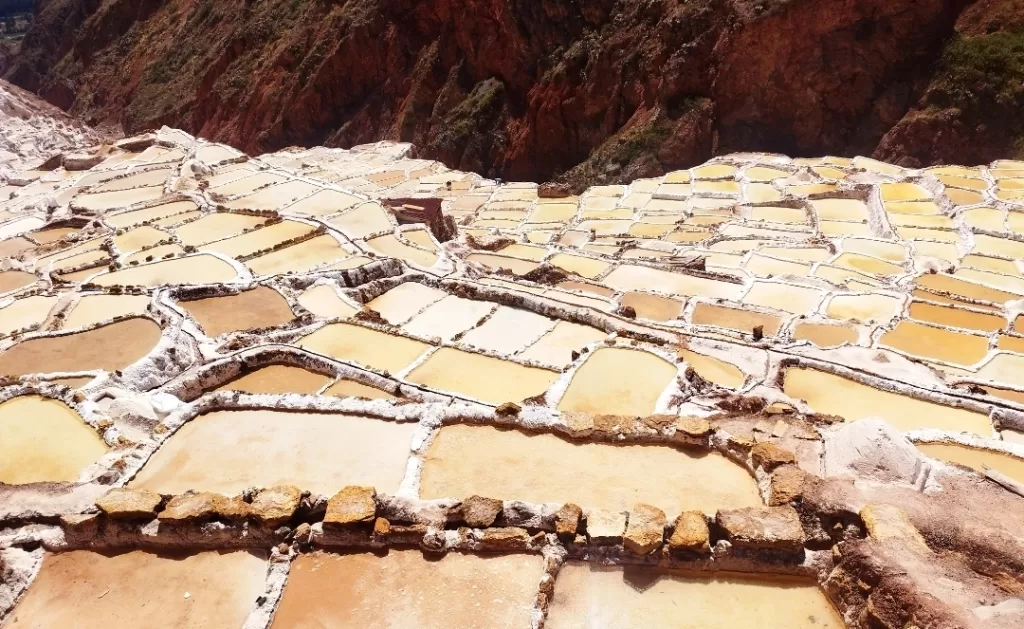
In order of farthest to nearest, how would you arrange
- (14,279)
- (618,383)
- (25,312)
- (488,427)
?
(14,279) < (25,312) < (618,383) < (488,427)

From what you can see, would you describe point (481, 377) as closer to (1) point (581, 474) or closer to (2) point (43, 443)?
(1) point (581, 474)

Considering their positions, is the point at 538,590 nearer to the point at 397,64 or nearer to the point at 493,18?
the point at 493,18

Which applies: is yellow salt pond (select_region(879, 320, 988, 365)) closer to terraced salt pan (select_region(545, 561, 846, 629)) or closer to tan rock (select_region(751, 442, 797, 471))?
tan rock (select_region(751, 442, 797, 471))

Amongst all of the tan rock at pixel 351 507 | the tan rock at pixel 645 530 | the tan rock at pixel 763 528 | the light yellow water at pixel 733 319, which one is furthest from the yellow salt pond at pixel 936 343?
the tan rock at pixel 351 507

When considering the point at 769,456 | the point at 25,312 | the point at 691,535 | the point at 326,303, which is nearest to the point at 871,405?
the point at 769,456

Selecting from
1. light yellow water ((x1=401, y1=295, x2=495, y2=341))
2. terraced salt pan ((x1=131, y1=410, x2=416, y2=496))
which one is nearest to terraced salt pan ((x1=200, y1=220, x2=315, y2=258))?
light yellow water ((x1=401, y1=295, x2=495, y2=341))

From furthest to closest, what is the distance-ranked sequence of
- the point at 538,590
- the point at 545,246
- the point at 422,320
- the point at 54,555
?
the point at 545,246, the point at 422,320, the point at 54,555, the point at 538,590

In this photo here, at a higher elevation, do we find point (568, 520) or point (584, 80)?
point (584, 80)

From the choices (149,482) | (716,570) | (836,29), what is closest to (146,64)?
(836,29)
